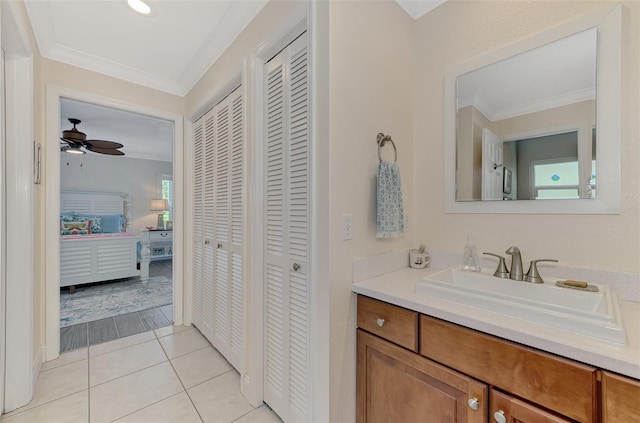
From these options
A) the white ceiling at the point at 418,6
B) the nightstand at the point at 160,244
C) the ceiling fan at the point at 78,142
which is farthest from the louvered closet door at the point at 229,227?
the nightstand at the point at 160,244

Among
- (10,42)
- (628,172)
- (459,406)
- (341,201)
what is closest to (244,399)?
(459,406)

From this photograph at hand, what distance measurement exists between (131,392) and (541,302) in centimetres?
228

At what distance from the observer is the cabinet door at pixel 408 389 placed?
35.5 inches

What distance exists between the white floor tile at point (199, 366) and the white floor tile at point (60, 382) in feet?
1.84

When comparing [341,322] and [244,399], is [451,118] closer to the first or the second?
[341,322]

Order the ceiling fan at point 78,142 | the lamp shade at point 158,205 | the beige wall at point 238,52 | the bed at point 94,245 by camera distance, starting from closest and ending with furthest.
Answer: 1. the beige wall at point 238,52
2. the ceiling fan at point 78,142
3. the bed at point 94,245
4. the lamp shade at point 158,205

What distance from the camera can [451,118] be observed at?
1507 mm

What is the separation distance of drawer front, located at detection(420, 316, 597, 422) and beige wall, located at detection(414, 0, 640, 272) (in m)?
0.63

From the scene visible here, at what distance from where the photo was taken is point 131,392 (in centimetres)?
172

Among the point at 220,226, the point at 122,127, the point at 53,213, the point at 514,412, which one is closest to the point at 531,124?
the point at 514,412

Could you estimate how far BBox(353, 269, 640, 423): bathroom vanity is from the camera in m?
0.67

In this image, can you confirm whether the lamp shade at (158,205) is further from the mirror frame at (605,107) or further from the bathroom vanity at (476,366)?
the mirror frame at (605,107)

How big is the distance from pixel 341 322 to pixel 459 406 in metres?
0.51

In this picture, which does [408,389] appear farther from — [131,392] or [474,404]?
[131,392]
